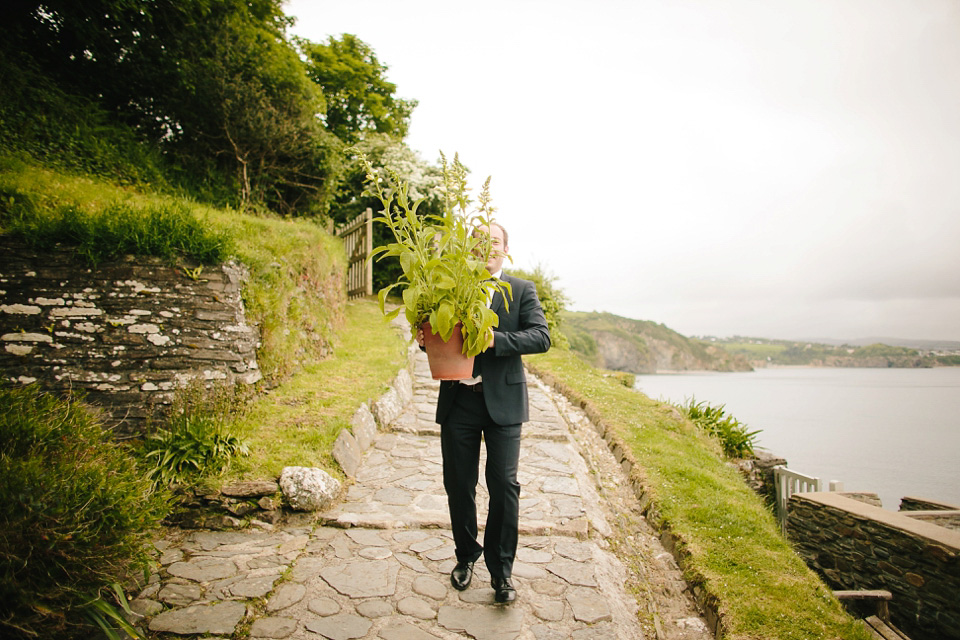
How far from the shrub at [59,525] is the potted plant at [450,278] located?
2.05m

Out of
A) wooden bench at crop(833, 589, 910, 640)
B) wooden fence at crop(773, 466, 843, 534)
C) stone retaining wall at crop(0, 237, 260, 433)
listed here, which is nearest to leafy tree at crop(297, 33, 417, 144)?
stone retaining wall at crop(0, 237, 260, 433)

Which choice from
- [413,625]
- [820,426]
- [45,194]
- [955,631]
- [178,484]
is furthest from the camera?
[820,426]

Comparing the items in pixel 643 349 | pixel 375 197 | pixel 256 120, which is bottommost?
pixel 643 349

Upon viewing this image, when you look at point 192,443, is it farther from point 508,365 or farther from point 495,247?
point 495,247

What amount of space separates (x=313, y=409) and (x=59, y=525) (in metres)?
2.98

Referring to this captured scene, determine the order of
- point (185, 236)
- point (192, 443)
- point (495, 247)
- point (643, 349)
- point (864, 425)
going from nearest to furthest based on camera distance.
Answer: point (495, 247) < point (192, 443) < point (185, 236) < point (864, 425) < point (643, 349)

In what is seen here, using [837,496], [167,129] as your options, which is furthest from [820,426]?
[167,129]

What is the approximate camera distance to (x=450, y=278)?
237 centimetres

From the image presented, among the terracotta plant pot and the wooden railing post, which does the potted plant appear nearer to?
the terracotta plant pot

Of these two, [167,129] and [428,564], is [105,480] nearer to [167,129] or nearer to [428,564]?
[428,564]

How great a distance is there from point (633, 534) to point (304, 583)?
2.77 meters

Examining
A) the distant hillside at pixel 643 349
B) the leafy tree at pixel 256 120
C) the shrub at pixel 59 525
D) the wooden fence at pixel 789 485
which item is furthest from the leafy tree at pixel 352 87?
the wooden fence at pixel 789 485

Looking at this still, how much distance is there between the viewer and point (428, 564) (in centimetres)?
326

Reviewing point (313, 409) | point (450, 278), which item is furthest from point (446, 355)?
point (313, 409)
